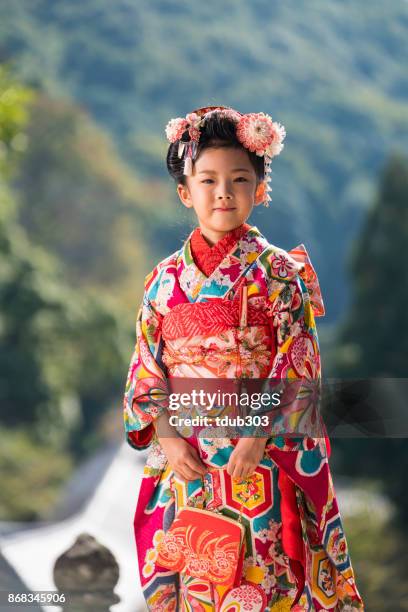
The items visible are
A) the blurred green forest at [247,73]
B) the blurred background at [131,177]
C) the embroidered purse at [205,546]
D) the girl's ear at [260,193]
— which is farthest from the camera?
the blurred green forest at [247,73]

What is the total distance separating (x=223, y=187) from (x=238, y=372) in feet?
1.00

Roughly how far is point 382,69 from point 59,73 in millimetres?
5101

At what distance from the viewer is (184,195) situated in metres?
1.56

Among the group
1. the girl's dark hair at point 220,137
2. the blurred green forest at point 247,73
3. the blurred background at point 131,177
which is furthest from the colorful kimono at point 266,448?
the blurred green forest at point 247,73

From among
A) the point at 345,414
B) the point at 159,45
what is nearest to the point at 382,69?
the point at 159,45

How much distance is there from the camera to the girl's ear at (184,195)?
155cm

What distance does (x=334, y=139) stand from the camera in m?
13.9

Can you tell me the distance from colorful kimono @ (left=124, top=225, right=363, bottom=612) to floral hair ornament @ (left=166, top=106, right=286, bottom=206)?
0.46ft

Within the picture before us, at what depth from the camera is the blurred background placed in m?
10.5

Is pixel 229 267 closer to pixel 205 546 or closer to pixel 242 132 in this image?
pixel 242 132

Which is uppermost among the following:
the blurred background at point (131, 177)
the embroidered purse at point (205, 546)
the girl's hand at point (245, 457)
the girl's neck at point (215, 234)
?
the blurred background at point (131, 177)

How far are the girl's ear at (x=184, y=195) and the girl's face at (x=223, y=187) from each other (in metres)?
0.04

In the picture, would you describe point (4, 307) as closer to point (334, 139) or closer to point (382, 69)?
point (334, 139)

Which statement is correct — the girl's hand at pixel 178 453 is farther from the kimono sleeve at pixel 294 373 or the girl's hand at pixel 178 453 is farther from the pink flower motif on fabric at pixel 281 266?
the pink flower motif on fabric at pixel 281 266
